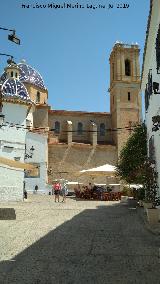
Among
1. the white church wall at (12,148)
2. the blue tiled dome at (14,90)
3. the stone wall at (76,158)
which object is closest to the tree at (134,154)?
the white church wall at (12,148)

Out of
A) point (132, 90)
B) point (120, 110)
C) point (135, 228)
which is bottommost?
point (135, 228)

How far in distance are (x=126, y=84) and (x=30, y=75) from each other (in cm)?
1441

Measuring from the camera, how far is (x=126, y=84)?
5184 centimetres

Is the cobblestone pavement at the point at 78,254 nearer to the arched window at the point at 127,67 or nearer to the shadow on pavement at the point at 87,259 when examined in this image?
the shadow on pavement at the point at 87,259

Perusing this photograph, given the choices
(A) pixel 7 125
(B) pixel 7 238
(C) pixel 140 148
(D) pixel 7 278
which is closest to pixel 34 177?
(A) pixel 7 125

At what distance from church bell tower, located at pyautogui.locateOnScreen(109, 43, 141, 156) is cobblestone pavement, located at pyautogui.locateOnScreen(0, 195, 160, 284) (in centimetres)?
4000

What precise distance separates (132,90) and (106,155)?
11629 millimetres

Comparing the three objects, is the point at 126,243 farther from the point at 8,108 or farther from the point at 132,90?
the point at 132,90

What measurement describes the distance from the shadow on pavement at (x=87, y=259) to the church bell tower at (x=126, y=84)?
4113 cm

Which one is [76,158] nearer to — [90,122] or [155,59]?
[90,122]

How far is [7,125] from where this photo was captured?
84.9ft

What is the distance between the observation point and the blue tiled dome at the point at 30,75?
4897 cm

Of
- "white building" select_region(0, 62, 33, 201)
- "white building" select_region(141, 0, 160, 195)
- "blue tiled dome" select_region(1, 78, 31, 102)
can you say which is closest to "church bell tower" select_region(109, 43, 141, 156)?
"blue tiled dome" select_region(1, 78, 31, 102)

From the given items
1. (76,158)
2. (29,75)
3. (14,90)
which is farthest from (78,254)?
(29,75)
